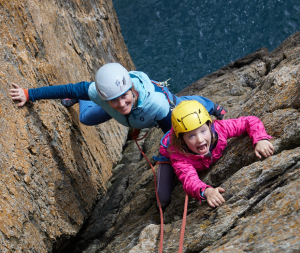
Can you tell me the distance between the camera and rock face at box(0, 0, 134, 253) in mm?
5223

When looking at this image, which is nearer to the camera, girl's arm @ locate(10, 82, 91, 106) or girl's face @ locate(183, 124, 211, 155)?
girl's face @ locate(183, 124, 211, 155)

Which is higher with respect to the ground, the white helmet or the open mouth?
the white helmet

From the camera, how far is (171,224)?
491 cm

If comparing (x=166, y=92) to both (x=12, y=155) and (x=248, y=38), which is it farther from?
(x=248, y=38)

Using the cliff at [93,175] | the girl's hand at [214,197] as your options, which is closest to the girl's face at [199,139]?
the cliff at [93,175]

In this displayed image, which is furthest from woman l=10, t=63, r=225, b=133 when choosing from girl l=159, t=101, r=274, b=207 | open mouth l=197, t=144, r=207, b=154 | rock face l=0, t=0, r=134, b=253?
open mouth l=197, t=144, r=207, b=154

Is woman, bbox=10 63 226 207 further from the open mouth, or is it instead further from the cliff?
the open mouth

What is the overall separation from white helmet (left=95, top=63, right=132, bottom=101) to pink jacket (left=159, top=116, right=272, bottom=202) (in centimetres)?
135

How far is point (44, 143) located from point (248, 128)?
3662mm

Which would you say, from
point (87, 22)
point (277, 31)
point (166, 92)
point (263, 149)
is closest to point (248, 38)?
point (277, 31)

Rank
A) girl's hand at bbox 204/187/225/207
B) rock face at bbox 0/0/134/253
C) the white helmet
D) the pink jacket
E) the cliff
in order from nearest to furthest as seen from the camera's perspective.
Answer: the cliff
girl's hand at bbox 204/187/225/207
the pink jacket
rock face at bbox 0/0/134/253
the white helmet

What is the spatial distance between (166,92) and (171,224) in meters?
2.67

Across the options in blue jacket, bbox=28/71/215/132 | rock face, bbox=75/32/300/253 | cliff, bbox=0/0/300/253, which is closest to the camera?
rock face, bbox=75/32/300/253

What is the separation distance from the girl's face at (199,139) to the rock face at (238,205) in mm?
443
